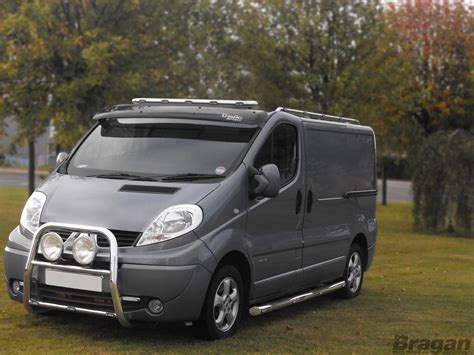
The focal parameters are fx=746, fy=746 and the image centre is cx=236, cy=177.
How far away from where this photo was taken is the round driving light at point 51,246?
19.9 ft

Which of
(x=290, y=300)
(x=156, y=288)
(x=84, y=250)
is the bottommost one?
(x=290, y=300)

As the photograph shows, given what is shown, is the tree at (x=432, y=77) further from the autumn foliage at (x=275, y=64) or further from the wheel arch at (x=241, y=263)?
the wheel arch at (x=241, y=263)

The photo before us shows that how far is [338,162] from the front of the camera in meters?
8.88

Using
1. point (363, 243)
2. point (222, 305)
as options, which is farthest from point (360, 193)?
point (222, 305)

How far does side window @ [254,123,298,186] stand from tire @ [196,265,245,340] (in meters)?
1.11

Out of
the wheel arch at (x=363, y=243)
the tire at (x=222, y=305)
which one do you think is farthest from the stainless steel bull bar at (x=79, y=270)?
the wheel arch at (x=363, y=243)

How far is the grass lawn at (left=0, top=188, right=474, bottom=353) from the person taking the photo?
6301 mm

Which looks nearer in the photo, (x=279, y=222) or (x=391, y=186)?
(x=279, y=222)

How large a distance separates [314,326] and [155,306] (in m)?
2.06

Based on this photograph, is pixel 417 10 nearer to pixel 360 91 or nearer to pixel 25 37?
pixel 360 91

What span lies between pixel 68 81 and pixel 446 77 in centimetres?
1416

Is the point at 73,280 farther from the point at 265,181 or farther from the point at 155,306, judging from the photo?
the point at 265,181

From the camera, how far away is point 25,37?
15945 millimetres

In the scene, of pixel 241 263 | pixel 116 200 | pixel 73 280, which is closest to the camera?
pixel 73 280
